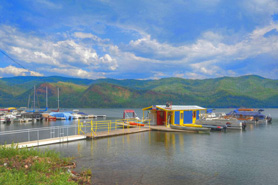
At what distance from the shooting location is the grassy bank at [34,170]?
9.52 metres

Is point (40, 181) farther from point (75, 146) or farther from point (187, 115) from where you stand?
point (187, 115)

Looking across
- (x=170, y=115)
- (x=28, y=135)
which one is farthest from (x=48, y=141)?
(x=170, y=115)

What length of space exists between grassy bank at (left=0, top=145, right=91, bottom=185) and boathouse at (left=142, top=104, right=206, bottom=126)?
24782 mm

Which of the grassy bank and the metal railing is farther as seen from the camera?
the metal railing

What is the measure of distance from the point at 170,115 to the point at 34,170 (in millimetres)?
29002

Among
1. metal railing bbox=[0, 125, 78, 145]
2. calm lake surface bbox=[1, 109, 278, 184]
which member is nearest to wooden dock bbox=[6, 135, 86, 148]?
metal railing bbox=[0, 125, 78, 145]

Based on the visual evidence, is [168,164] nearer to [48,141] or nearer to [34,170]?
[34,170]

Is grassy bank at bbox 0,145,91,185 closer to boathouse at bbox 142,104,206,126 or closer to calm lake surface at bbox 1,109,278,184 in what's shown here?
calm lake surface at bbox 1,109,278,184

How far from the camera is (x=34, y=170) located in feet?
37.5

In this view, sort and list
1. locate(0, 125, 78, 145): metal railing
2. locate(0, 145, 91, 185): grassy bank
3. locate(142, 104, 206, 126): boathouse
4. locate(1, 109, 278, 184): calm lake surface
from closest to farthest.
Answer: locate(0, 145, 91, 185): grassy bank, locate(1, 109, 278, 184): calm lake surface, locate(0, 125, 78, 145): metal railing, locate(142, 104, 206, 126): boathouse

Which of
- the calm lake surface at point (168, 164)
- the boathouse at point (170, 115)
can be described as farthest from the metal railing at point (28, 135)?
the boathouse at point (170, 115)

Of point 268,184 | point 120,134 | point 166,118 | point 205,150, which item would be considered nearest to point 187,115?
point 166,118

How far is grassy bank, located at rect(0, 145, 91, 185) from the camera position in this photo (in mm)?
9522

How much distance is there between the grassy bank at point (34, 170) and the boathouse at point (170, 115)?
2478 cm
